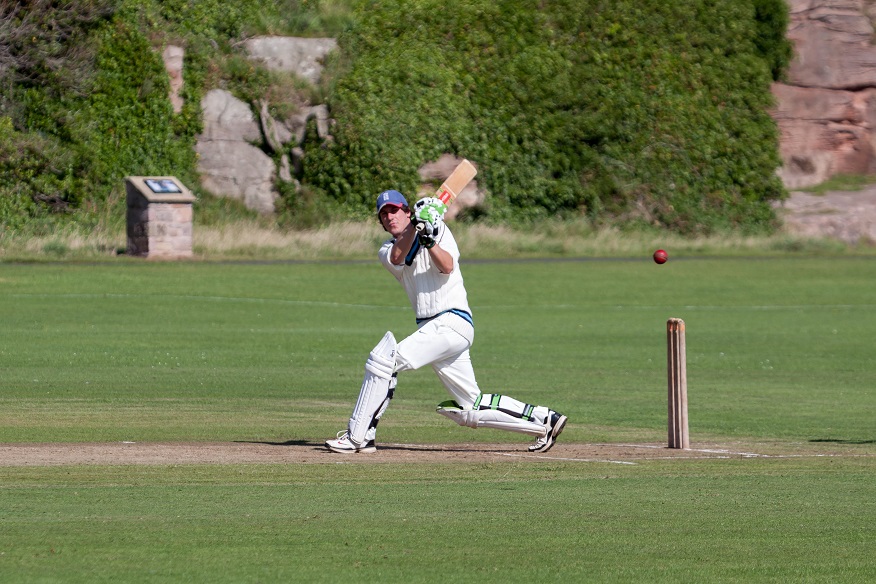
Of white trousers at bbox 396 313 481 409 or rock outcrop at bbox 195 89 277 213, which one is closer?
white trousers at bbox 396 313 481 409

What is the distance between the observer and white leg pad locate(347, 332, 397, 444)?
11484 mm

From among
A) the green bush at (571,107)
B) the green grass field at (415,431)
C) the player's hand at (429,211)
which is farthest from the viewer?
the green bush at (571,107)

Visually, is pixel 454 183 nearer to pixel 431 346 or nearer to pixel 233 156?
pixel 431 346

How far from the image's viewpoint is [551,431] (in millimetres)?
11805

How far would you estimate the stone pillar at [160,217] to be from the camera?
3531cm

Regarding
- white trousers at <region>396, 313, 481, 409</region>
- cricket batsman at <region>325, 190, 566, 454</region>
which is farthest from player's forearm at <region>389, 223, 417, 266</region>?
white trousers at <region>396, 313, 481, 409</region>

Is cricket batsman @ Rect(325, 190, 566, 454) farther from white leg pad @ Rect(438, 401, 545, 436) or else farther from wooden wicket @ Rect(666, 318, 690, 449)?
wooden wicket @ Rect(666, 318, 690, 449)

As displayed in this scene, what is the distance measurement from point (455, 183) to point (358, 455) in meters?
2.19

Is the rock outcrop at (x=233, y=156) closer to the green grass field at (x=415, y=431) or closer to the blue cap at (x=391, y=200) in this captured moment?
the green grass field at (x=415, y=431)

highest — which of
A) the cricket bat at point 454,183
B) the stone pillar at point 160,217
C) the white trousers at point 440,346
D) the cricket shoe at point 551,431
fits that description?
the cricket bat at point 454,183

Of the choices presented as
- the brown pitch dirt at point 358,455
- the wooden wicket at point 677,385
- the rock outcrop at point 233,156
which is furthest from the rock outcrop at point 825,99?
the wooden wicket at point 677,385

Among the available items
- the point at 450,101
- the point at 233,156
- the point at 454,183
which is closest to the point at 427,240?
the point at 454,183

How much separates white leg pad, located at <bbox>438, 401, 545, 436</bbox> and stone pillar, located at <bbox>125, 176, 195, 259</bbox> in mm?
24275

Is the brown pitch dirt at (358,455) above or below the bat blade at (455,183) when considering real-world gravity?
below
